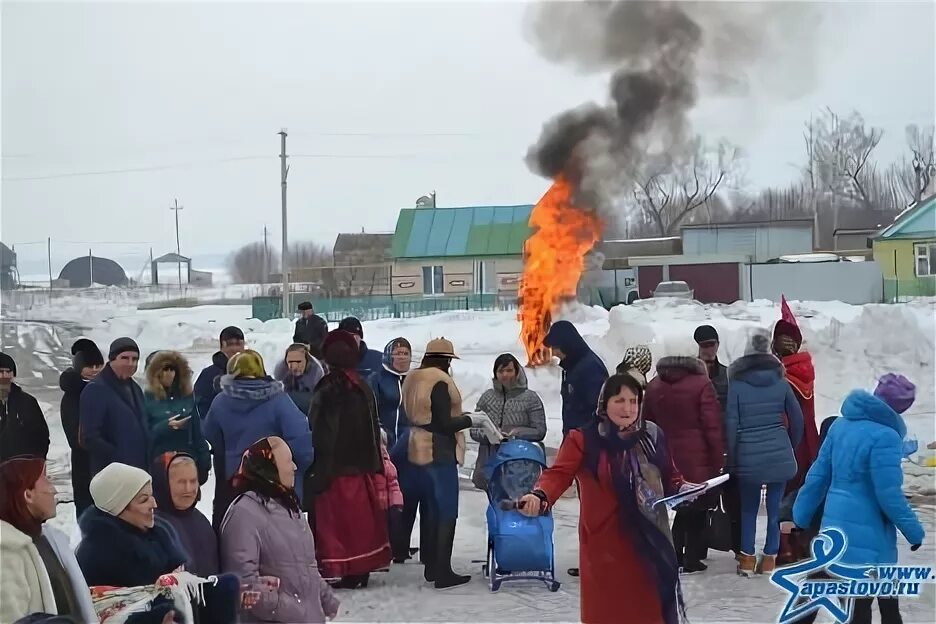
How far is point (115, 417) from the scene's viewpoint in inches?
211

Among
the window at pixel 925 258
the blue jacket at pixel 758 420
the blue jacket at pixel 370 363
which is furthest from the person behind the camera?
the window at pixel 925 258

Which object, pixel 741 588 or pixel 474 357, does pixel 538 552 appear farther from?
pixel 474 357

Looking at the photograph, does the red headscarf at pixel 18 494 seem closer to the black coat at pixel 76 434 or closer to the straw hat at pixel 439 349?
the black coat at pixel 76 434

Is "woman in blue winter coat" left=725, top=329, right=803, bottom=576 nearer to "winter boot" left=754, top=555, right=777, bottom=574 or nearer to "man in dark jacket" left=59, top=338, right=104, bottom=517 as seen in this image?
"winter boot" left=754, top=555, right=777, bottom=574

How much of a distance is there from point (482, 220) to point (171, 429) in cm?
590

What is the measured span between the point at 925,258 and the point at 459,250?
5838mm

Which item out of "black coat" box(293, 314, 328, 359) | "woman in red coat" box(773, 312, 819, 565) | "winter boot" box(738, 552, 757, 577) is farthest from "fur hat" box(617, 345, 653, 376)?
"black coat" box(293, 314, 328, 359)

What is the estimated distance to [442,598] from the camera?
5199 millimetres

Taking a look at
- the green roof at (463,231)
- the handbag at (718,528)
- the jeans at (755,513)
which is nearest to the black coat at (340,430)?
the handbag at (718,528)

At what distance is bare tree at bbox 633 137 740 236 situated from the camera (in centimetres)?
1048

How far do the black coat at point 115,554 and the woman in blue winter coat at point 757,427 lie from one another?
3.51 metres

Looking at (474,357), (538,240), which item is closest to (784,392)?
(538,240)

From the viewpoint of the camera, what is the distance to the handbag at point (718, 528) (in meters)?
5.63

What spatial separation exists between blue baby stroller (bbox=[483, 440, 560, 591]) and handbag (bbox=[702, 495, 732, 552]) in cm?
110
